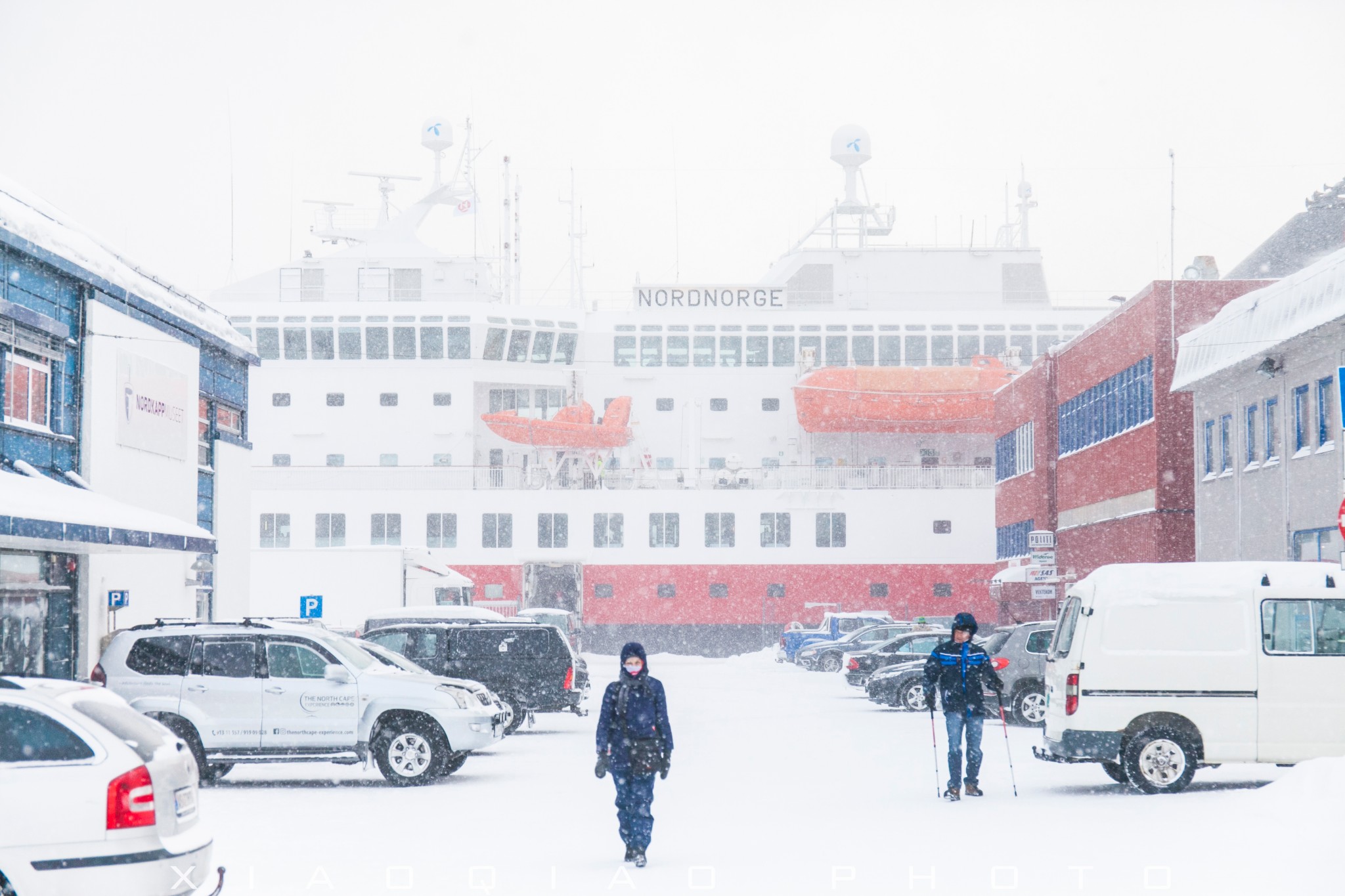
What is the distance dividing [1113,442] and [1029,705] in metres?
13.2

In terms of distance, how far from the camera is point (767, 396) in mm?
57781

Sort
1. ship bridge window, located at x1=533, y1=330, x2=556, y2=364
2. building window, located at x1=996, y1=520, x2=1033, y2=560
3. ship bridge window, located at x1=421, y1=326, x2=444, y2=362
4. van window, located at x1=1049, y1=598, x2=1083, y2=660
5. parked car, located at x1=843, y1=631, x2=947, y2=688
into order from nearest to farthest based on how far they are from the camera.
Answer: van window, located at x1=1049, y1=598, x2=1083, y2=660, parked car, located at x1=843, y1=631, x2=947, y2=688, building window, located at x1=996, y1=520, x2=1033, y2=560, ship bridge window, located at x1=421, y1=326, x2=444, y2=362, ship bridge window, located at x1=533, y1=330, x2=556, y2=364

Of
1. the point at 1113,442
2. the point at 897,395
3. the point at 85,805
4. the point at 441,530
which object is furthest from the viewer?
the point at 441,530

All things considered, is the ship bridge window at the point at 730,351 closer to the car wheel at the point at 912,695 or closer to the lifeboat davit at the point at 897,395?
the lifeboat davit at the point at 897,395

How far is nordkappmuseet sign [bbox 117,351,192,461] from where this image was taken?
21.7 metres

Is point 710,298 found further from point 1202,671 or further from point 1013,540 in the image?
point 1202,671

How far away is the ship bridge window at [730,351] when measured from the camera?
57562mm

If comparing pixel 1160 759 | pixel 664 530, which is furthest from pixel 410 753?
pixel 664 530

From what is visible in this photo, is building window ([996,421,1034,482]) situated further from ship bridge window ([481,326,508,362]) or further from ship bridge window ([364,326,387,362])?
ship bridge window ([364,326,387,362])

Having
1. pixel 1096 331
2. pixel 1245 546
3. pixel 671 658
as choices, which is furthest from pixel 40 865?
pixel 671 658

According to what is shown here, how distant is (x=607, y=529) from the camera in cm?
5591

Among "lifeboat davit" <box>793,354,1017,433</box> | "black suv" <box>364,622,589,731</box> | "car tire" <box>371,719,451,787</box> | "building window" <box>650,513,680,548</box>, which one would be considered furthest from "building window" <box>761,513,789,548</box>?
"car tire" <box>371,719,451,787</box>

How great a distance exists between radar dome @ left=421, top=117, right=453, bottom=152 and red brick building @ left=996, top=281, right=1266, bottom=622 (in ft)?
82.4

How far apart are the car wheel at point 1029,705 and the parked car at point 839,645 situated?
1326cm
